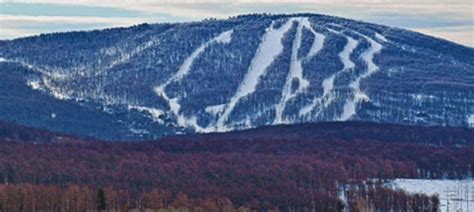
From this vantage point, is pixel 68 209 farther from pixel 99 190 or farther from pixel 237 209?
pixel 237 209

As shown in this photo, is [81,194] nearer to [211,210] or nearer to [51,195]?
[51,195]

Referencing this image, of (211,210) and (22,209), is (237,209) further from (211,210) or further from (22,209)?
(22,209)

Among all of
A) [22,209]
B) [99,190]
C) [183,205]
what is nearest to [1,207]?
[22,209]

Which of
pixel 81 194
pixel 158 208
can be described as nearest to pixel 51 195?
pixel 81 194

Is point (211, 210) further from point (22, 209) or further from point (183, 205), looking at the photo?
point (22, 209)

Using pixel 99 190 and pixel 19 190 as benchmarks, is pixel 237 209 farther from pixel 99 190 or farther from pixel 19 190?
pixel 19 190
